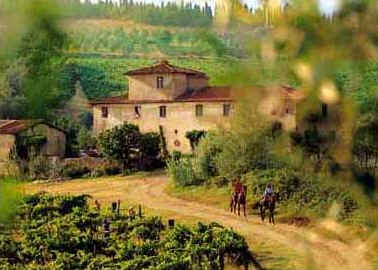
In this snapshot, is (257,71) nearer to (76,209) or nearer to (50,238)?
(50,238)

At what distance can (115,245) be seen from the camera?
27.9 ft

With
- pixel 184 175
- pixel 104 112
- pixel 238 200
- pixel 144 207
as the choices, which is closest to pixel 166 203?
pixel 144 207

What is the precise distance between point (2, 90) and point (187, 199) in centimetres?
1267

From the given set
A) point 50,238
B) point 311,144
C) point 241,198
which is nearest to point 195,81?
point 241,198

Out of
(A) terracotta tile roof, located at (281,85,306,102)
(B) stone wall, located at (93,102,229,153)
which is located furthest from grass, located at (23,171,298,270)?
(A) terracotta tile roof, located at (281,85,306,102)

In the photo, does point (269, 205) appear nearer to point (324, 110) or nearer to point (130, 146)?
point (130, 146)

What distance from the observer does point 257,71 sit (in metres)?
1.09

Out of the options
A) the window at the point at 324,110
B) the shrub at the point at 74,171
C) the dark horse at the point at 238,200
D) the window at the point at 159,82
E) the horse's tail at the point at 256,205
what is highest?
the window at the point at 324,110

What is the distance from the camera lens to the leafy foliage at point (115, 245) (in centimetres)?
739

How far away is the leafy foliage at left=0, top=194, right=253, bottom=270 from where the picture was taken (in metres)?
7.39

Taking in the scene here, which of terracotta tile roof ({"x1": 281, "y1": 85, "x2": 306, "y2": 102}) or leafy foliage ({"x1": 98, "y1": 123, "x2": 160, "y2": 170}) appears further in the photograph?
leafy foliage ({"x1": 98, "y1": 123, "x2": 160, "y2": 170})

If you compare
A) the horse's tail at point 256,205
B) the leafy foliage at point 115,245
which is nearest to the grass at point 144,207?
the leafy foliage at point 115,245

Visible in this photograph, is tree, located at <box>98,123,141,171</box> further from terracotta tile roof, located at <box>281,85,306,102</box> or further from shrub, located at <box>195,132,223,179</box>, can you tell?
terracotta tile roof, located at <box>281,85,306,102</box>

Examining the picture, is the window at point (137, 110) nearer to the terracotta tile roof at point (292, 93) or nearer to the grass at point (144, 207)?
the grass at point (144, 207)
